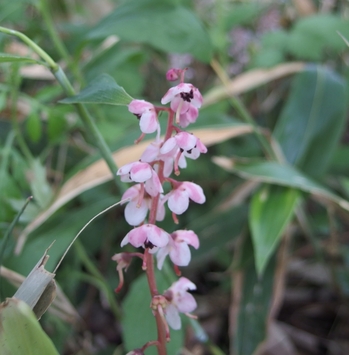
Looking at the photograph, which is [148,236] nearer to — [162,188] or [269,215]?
[162,188]

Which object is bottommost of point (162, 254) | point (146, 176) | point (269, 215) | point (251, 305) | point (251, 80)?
point (251, 305)

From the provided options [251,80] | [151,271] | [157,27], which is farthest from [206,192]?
[151,271]

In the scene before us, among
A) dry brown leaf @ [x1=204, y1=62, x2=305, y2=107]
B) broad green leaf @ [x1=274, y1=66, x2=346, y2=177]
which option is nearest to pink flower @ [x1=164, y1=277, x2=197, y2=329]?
broad green leaf @ [x1=274, y1=66, x2=346, y2=177]

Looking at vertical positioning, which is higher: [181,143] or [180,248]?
[181,143]

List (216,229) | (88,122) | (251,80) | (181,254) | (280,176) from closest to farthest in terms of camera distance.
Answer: (181,254) → (88,122) → (280,176) → (216,229) → (251,80)

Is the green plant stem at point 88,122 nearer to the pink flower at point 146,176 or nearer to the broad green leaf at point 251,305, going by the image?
the pink flower at point 146,176

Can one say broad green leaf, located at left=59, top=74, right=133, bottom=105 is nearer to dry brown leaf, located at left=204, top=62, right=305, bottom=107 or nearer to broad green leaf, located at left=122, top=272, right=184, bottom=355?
broad green leaf, located at left=122, top=272, right=184, bottom=355
